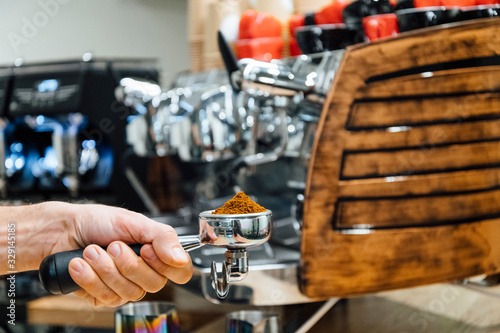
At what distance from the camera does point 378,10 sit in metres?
0.99

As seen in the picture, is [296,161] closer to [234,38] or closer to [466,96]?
[234,38]

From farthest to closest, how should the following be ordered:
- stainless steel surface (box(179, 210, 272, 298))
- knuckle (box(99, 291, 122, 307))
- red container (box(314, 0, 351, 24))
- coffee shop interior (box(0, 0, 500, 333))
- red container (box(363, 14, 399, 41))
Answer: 1. red container (box(314, 0, 351, 24))
2. red container (box(363, 14, 399, 41))
3. coffee shop interior (box(0, 0, 500, 333))
4. knuckle (box(99, 291, 122, 307))
5. stainless steel surface (box(179, 210, 272, 298))

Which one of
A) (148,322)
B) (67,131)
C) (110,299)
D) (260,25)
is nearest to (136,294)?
(110,299)

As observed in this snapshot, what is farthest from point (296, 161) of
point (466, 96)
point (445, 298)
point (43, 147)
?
point (43, 147)

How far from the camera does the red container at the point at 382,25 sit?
966 mm

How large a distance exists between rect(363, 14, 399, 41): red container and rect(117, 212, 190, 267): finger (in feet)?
2.05

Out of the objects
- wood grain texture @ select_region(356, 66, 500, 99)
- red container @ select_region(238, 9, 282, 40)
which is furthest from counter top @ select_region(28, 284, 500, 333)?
red container @ select_region(238, 9, 282, 40)

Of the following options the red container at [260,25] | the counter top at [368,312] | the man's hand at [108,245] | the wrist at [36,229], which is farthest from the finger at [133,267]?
the red container at [260,25]

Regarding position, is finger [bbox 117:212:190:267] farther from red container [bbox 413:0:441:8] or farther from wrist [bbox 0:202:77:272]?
red container [bbox 413:0:441:8]

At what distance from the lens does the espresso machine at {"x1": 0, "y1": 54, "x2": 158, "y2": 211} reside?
5.92ft

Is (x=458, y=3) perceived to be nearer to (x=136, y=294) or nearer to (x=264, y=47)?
(x=264, y=47)

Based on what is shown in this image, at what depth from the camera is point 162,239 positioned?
1.62 ft

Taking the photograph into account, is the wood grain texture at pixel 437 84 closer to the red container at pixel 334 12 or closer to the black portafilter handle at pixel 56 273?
the red container at pixel 334 12

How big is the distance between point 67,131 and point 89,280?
1.50m
